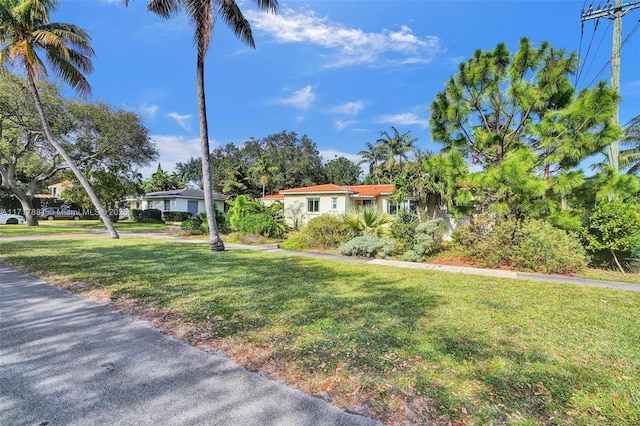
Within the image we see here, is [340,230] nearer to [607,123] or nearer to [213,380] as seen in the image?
[607,123]

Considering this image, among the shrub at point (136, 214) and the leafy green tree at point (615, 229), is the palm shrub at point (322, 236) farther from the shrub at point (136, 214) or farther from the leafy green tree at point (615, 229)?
the shrub at point (136, 214)

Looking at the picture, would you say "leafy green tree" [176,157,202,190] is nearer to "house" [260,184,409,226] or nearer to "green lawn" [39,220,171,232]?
"green lawn" [39,220,171,232]

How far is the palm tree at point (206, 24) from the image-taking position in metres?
10.7

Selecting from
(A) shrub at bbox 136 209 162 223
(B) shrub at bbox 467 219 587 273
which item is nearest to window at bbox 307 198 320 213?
(B) shrub at bbox 467 219 587 273

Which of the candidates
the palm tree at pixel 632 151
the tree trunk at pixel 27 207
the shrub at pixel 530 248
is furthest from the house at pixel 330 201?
the tree trunk at pixel 27 207

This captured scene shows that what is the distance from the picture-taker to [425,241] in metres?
11.5

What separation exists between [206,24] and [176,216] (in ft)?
87.9

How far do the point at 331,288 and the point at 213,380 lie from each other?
3905mm

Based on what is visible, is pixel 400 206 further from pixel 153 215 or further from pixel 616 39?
pixel 153 215

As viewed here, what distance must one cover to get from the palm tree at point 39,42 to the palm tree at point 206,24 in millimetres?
6348

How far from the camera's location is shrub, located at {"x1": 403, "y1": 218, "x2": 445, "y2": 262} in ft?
37.0

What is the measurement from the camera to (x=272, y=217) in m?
17.4

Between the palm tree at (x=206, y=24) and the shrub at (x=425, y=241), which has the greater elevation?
the palm tree at (x=206, y=24)

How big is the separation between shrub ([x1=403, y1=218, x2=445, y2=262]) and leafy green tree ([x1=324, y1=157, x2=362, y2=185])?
33662mm
